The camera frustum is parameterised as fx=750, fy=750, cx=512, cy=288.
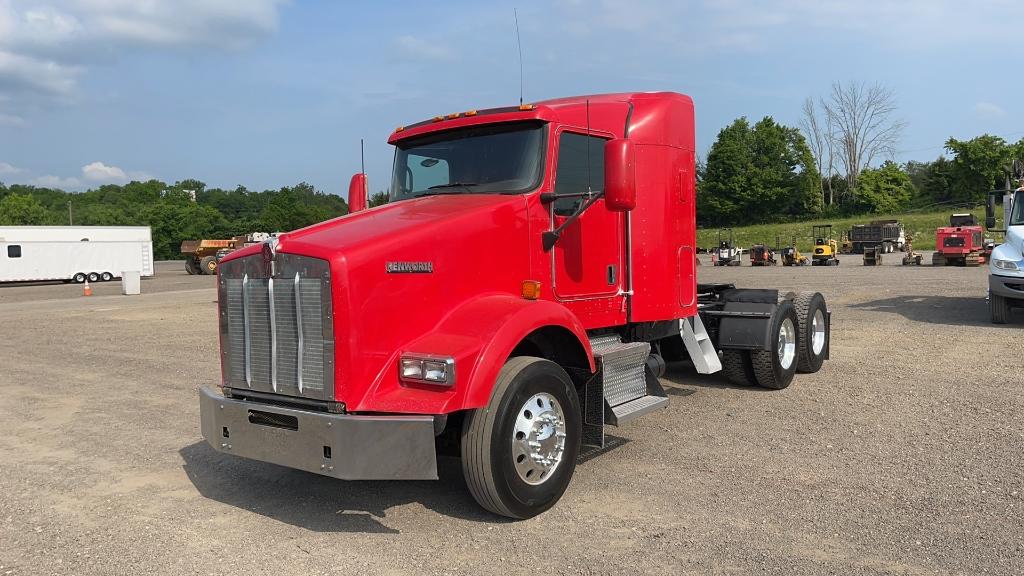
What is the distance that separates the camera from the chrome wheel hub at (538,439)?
→ 15.3ft

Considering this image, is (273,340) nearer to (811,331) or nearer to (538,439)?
(538,439)

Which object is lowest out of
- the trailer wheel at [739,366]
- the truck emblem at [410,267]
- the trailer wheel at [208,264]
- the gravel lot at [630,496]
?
the gravel lot at [630,496]

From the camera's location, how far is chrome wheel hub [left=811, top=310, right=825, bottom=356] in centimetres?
935

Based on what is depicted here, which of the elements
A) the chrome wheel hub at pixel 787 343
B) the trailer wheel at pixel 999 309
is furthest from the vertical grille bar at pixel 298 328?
the trailer wheel at pixel 999 309

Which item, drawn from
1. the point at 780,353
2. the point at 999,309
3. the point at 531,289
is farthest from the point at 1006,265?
the point at 531,289

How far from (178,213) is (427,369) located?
103 metres

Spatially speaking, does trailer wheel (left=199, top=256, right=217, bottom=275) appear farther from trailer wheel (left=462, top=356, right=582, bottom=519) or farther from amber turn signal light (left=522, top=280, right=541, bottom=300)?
trailer wheel (left=462, top=356, right=582, bottom=519)

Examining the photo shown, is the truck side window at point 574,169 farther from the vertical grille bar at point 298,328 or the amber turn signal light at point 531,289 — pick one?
the vertical grille bar at point 298,328

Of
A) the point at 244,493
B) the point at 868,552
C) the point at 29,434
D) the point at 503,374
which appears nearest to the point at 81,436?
the point at 29,434

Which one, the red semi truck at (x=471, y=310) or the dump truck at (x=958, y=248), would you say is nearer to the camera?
the red semi truck at (x=471, y=310)

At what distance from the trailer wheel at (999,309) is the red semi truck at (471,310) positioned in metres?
9.89

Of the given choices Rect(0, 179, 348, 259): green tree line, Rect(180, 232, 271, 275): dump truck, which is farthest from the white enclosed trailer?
Rect(0, 179, 348, 259): green tree line

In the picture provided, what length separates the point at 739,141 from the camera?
Result: 90438 millimetres

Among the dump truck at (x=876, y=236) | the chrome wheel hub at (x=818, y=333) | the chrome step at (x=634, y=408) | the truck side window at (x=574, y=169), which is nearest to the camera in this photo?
the chrome step at (x=634, y=408)
